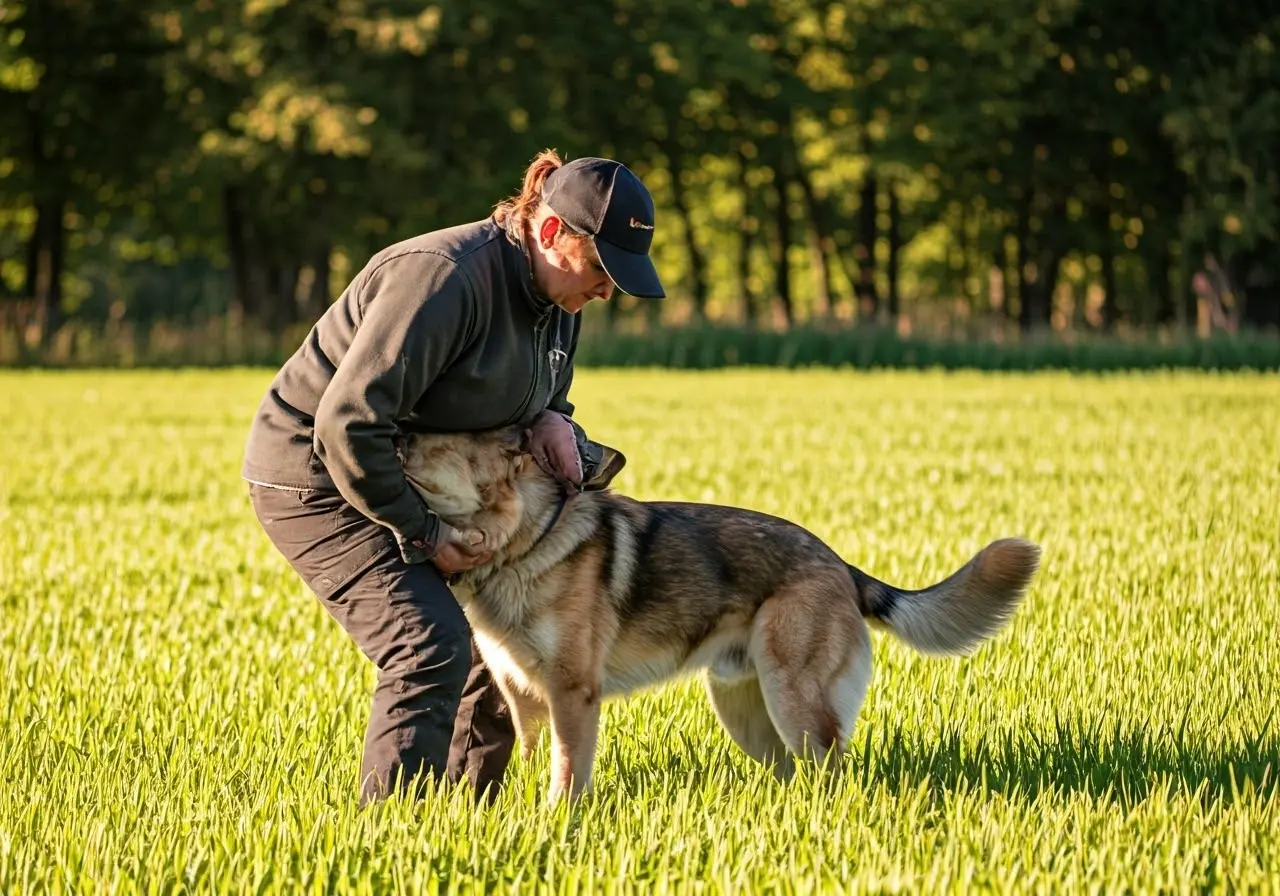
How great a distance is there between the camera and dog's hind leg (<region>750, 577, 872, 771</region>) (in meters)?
4.73

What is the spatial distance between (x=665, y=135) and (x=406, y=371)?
4439 cm

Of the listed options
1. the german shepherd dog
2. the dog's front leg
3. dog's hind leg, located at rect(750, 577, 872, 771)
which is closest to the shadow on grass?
dog's hind leg, located at rect(750, 577, 872, 771)

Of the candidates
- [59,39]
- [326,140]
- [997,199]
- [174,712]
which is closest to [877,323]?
[997,199]

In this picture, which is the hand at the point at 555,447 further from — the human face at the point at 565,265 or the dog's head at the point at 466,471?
the human face at the point at 565,265

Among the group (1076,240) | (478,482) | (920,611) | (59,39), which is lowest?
(920,611)

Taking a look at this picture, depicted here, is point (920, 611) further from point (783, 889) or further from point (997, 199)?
point (997, 199)

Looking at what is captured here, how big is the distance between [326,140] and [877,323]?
46.0ft

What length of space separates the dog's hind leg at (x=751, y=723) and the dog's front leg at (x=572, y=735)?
61 centimetres

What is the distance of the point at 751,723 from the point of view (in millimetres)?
5188

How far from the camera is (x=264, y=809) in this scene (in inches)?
175

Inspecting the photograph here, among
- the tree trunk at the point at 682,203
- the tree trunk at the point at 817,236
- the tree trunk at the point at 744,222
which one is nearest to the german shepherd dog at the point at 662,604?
the tree trunk at the point at 817,236

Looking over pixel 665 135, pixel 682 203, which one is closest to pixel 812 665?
pixel 665 135

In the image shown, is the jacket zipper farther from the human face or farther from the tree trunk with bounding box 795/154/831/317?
the tree trunk with bounding box 795/154/831/317

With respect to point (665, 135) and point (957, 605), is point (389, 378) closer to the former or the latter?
point (957, 605)
